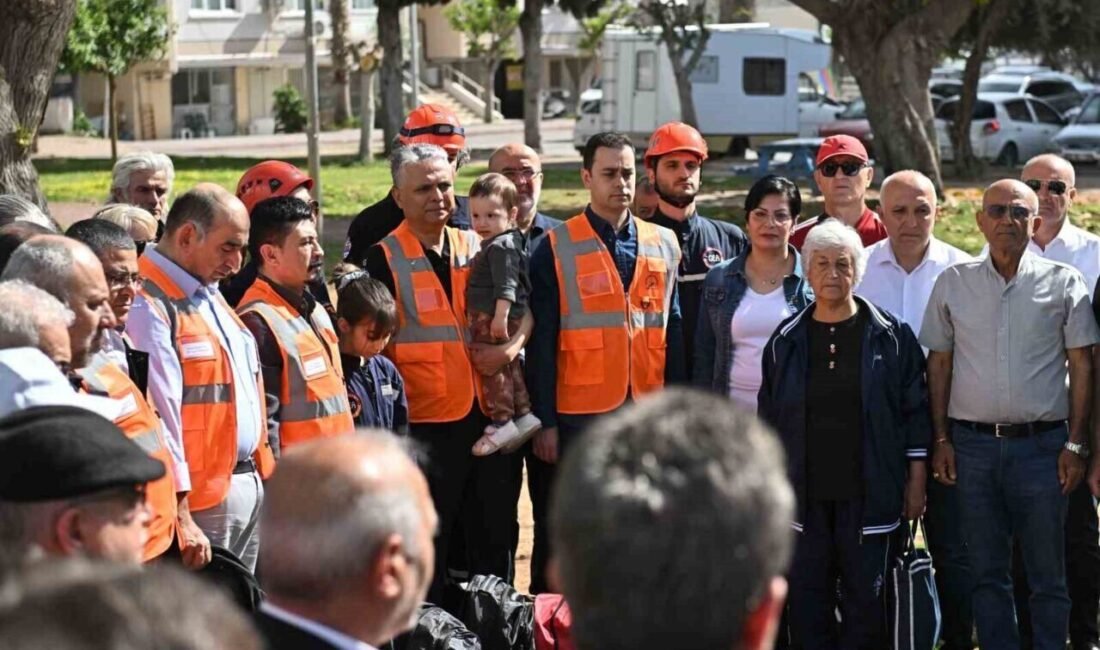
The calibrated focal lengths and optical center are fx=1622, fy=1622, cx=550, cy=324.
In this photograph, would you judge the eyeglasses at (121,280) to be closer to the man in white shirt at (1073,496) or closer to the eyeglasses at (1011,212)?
the eyeglasses at (1011,212)

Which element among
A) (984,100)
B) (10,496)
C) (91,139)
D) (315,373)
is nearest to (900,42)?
(984,100)

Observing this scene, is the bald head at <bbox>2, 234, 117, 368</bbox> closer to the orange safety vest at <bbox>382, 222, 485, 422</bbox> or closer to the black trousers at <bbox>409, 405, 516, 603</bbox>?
the orange safety vest at <bbox>382, 222, 485, 422</bbox>

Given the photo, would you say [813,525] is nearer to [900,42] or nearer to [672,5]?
[900,42]

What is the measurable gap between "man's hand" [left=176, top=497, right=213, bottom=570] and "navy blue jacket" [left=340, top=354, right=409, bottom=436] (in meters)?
1.32

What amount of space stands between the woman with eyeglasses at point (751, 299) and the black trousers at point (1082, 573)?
1.48 m

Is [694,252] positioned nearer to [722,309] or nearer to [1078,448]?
[722,309]

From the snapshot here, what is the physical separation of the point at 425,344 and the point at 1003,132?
29105mm

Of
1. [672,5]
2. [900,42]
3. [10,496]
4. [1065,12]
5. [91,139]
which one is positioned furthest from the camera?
[91,139]

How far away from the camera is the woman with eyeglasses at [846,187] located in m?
7.74

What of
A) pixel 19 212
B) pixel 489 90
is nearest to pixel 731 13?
pixel 489 90

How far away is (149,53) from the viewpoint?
3734 centimetres

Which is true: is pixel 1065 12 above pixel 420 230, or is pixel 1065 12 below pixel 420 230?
above

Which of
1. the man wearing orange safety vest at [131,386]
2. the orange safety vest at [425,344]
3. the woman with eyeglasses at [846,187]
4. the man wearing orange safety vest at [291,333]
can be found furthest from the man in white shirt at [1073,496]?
the man wearing orange safety vest at [131,386]

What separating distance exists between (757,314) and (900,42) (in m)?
16.3
